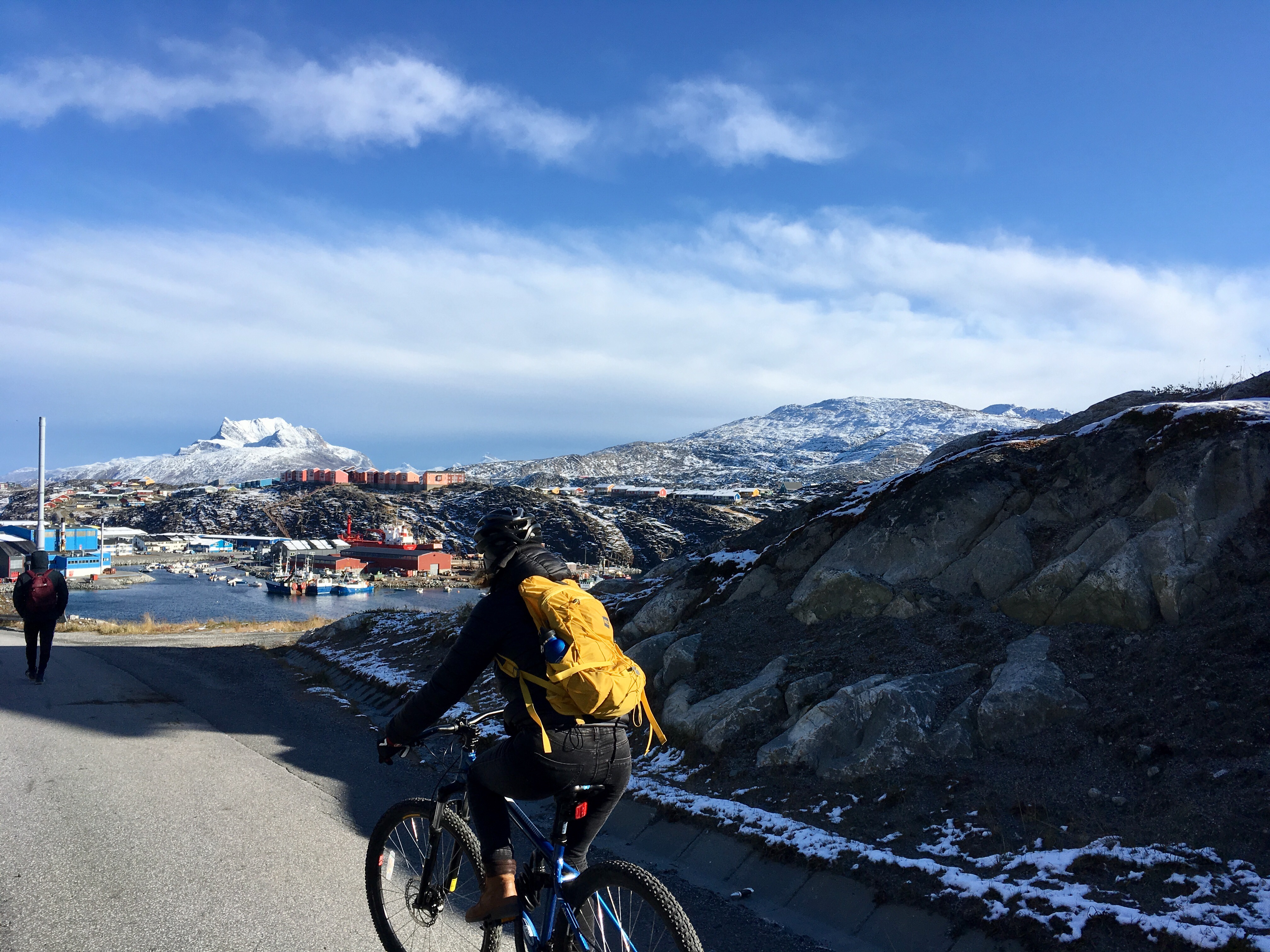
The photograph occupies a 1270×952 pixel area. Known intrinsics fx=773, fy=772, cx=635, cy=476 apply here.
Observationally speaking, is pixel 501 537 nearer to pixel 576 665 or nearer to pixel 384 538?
pixel 576 665

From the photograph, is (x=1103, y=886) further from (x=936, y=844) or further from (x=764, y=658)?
(x=764, y=658)

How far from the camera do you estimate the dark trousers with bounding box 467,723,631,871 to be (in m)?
3.11

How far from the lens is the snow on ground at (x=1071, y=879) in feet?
12.5

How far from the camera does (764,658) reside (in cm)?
889

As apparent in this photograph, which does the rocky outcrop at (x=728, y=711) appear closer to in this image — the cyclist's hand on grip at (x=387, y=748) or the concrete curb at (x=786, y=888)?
the concrete curb at (x=786, y=888)

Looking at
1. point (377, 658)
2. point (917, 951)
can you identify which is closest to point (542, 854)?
point (917, 951)

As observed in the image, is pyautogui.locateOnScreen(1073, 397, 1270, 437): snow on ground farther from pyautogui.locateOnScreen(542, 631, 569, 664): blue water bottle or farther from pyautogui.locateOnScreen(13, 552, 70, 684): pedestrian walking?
pyautogui.locateOnScreen(13, 552, 70, 684): pedestrian walking

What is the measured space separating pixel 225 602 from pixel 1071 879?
80.2 metres

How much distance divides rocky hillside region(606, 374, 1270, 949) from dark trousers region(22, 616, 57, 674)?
354 inches

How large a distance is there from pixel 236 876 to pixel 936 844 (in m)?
4.45

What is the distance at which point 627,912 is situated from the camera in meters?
2.93

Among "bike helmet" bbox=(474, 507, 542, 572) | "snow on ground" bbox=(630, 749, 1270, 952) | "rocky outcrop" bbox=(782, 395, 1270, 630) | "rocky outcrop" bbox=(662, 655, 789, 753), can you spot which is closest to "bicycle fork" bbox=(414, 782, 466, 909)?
"bike helmet" bbox=(474, 507, 542, 572)

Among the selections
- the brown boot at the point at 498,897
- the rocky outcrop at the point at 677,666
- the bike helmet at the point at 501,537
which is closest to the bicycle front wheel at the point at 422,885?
the brown boot at the point at 498,897

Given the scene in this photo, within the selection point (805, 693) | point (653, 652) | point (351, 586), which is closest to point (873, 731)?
point (805, 693)
